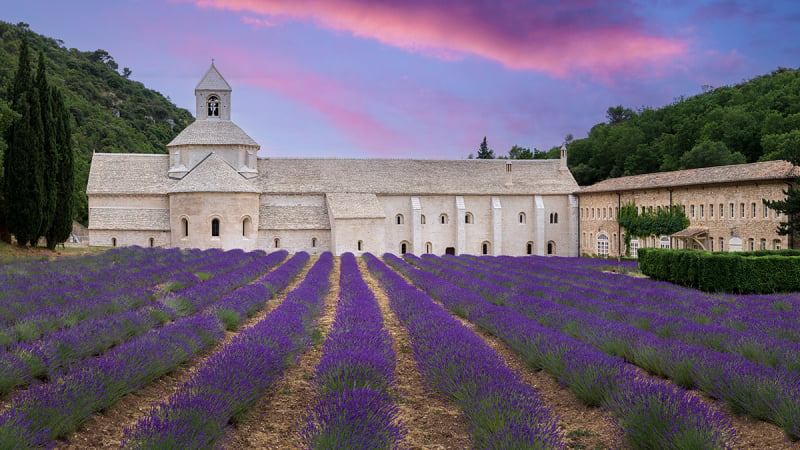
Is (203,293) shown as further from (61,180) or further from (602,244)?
(602,244)

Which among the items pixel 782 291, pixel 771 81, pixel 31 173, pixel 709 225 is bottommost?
pixel 782 291

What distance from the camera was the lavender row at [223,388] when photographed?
3.85 metres

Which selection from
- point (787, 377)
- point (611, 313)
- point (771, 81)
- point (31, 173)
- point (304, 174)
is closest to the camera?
point (787, 377)

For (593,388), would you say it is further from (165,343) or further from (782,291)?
(782,291)

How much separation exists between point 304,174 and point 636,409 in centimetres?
3907

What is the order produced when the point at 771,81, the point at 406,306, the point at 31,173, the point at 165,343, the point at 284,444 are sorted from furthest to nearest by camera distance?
the point at 771,81 → the point at 31,173 → the point at 406,306 → the point at 165,343 → the point at 284,444

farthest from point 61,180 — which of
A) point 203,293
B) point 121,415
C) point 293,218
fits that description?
point 121,415

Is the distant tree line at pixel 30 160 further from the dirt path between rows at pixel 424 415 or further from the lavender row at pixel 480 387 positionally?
the dirt path between rows at pixel 424 415

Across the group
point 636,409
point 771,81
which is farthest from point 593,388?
point 771,81

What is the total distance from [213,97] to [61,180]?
16330 millimetres

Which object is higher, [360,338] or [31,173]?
[31,173]

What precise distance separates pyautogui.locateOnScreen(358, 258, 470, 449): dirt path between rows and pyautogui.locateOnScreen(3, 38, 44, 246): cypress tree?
23.4 meters

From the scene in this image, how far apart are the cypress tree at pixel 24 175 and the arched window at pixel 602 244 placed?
33.7 meters

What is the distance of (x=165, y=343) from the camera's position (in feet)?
22.4
